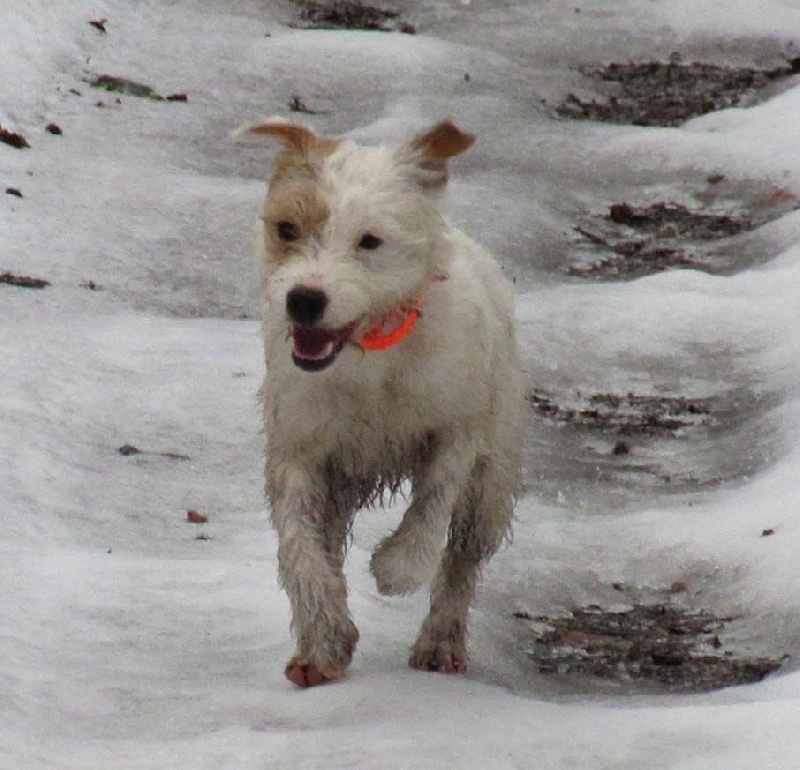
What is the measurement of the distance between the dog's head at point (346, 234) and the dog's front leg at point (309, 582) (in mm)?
555

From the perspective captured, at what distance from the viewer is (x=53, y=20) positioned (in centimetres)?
1313

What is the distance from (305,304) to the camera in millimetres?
5184

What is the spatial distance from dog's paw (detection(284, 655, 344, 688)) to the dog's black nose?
1113mm

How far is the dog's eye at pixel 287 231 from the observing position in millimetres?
5316

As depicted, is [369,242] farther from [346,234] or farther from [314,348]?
[314,348]

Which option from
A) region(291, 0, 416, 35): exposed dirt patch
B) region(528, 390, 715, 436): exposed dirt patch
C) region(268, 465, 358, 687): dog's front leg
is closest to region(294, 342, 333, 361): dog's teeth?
region(268, 465, 358, 687): dog's front leg

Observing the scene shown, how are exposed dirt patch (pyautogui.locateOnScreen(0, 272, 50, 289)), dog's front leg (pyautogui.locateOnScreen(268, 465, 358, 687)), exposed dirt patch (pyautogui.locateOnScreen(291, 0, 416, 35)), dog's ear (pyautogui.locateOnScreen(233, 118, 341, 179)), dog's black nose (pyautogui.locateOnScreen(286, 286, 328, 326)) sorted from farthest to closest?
exposed dirt patch (pyautogui.locateOnScreen(291, 0, 416, 35)) → exposed dirt patch (pyautogui.locateOnScreen(0, 272, 50, 289)) → dog's front leg (pyautogui.locateOnScreen(268, 465, 358, 687)) → dog's ear (pyautogui.locateOnScreen(233, 118, 341, 179)) → dog's black nose (pyautogui.locateOnScreen(286, 286, 328, 326))

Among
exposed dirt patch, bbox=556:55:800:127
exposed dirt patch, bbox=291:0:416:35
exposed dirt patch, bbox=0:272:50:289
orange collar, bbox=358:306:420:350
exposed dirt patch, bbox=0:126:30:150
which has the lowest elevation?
exposed dirt patch, bbox=291:0:416:35

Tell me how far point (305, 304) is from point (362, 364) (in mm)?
501

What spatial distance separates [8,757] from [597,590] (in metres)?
3.08

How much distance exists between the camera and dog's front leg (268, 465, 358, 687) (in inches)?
223

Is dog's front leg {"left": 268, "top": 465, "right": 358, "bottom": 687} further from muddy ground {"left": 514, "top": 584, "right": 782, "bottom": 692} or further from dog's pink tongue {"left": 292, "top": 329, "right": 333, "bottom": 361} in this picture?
muddy ground {"left": 514, "top": 584, "right": 782, "bottom": 692}

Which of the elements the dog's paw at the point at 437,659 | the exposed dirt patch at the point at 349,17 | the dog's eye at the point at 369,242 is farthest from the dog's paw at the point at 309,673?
the exposed dirt patch at the point at 349,17

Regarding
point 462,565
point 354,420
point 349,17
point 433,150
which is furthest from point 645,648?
point 349,17
